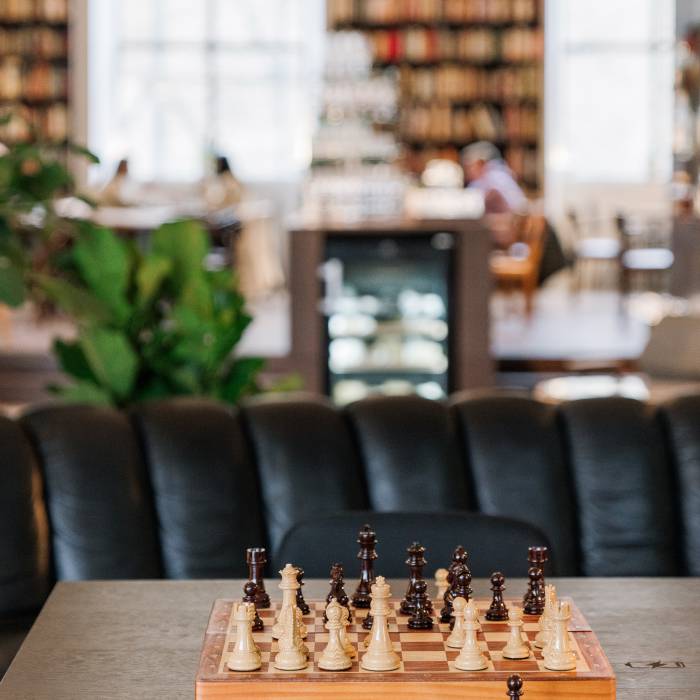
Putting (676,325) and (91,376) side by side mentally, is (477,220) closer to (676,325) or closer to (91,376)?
(676,325)

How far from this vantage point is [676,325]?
15.1 ft

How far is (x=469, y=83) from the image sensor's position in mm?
13008

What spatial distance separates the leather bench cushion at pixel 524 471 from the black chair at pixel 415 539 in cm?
61

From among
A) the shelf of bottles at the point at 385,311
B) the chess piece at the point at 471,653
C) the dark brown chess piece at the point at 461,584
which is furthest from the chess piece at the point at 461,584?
the shelf of bottles at the point at 385,311

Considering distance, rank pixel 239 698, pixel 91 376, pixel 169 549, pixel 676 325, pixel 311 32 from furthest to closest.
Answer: pixel 311 32 → pixel 676 325 → pixel 91 376 → pixel 169 549 → pixel 239 698

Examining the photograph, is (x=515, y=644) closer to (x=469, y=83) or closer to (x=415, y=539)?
(x=415, y=539)

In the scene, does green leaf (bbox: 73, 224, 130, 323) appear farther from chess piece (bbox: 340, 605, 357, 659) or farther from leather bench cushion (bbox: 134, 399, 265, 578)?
chess piece (bbox: 340, 605, 357, 659)

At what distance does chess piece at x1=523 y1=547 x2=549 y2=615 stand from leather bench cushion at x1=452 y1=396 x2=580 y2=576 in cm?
116

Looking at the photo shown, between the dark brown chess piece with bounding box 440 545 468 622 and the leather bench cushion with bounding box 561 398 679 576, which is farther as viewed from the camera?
the leather bench cushion with bounding box 561 398 679 576

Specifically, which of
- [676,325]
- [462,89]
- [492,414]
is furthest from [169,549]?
[462,89]

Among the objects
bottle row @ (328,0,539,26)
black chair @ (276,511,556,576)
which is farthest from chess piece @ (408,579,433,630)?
bottle row @ (328,0,539,26)

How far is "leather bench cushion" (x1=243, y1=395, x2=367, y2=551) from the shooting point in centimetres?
264

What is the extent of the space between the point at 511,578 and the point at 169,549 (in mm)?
880

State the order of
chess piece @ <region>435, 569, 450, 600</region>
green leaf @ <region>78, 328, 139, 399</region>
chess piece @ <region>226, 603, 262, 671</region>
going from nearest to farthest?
1. chess piece @ <region>226, 603, 262, 671</region>
2. chess piece @ <region>435, 569, 450, 600</region>
3. green leaf @ <region>78, 328, 139, 399</region>
